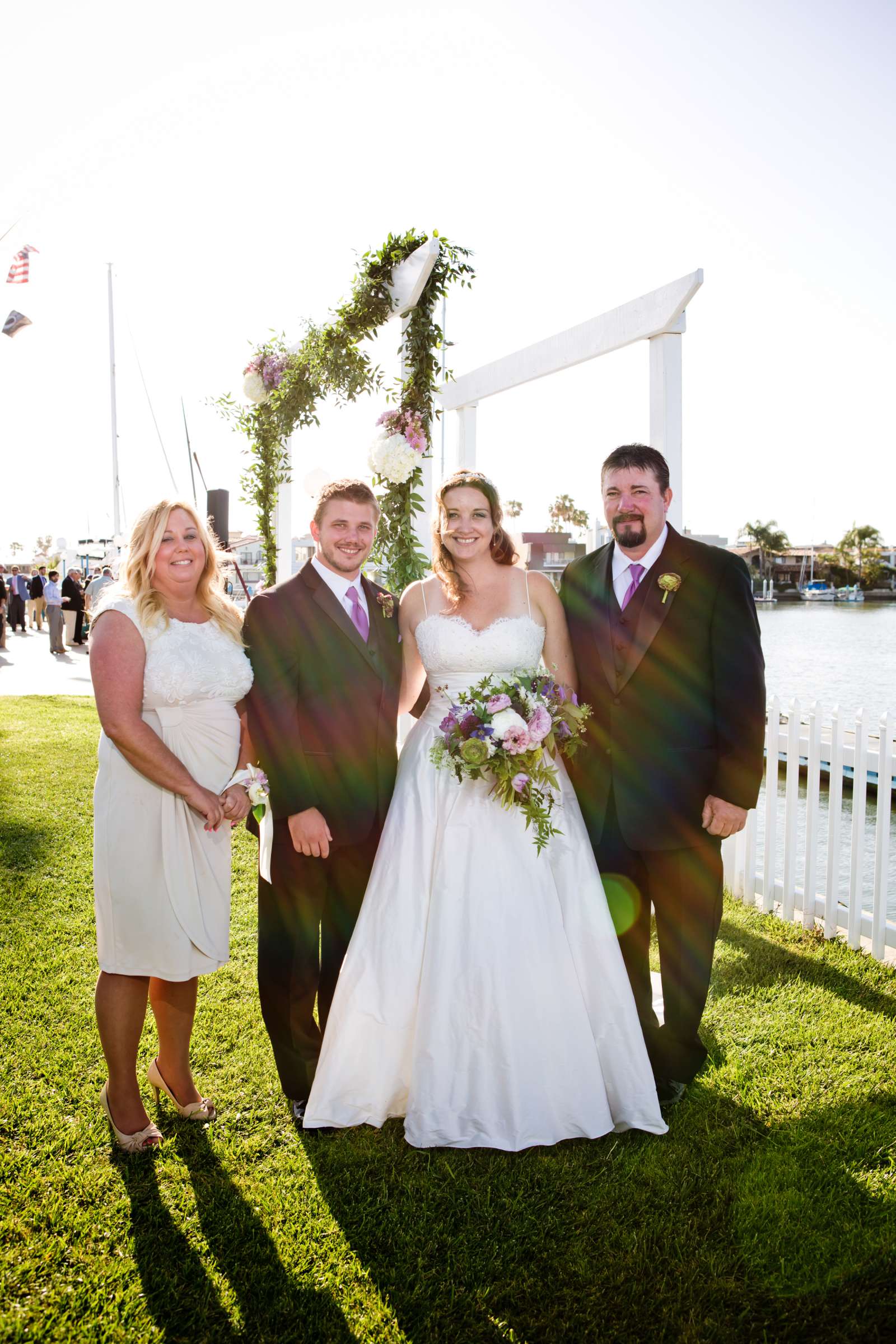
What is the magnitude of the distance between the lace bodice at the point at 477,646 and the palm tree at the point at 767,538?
131653 millimetres

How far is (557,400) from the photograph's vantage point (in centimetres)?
572

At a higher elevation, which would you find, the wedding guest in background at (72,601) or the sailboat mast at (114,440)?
the sailboat mast at (114,440)

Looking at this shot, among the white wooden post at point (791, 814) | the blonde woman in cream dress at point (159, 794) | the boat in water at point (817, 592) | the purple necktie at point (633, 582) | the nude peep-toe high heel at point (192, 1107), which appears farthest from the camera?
the boat in water at point (817, 592)

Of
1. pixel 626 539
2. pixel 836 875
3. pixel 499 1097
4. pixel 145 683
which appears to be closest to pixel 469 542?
pixel 626 539

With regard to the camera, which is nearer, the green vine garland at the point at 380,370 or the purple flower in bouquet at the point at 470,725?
the purple flower in bouquet at the point at 470,725

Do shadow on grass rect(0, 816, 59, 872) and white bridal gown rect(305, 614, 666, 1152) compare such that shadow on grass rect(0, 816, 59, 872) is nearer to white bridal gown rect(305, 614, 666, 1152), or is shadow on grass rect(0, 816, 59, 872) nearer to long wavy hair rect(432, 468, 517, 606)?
white bridal gown rect(305, 614, 666, 1152)

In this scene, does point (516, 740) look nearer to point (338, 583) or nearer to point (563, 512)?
point (338, 583)

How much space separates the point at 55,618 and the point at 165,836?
763 inches

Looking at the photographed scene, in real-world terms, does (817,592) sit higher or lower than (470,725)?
higher

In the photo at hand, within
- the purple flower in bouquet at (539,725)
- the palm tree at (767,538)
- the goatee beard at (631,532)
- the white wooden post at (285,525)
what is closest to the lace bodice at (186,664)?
the purple flower in bouquet at (539,725)

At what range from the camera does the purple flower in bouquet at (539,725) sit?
3.16m

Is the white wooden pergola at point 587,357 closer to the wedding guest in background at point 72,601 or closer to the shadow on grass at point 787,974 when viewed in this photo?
the shadow on grass at point 787,974

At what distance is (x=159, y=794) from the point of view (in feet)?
10.2

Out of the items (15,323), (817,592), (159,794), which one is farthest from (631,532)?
(817,592)
